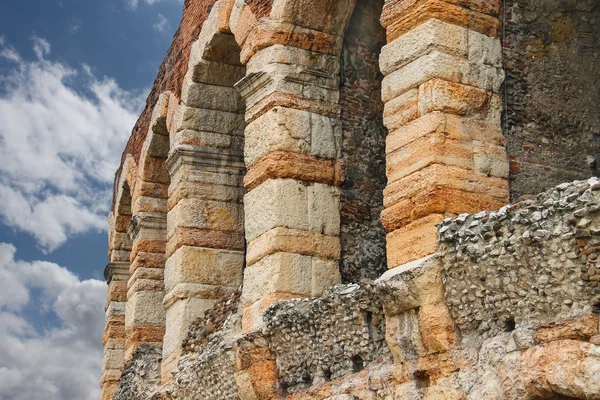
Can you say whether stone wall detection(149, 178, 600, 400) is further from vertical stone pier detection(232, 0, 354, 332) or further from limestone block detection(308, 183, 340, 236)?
limestone block detection(308, 183, 340, 236)

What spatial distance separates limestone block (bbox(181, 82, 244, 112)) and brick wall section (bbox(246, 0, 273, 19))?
5.01ft

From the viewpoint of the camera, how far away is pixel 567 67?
832 cm

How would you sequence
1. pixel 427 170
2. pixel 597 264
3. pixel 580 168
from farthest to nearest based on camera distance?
pixel 580 168 < pixel 427 170 < pixel 597 264

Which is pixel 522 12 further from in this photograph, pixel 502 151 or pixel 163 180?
pixel 163 180

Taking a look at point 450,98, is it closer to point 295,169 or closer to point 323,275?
point 295,169

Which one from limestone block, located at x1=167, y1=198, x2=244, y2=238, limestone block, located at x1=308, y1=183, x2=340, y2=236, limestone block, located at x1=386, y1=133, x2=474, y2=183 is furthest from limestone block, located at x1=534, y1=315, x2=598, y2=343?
limestone block, located at x1=167, y1=198, x2=244, y2=238

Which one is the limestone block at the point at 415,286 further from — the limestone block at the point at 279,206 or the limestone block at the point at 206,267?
the limestone block at the point at 206,267

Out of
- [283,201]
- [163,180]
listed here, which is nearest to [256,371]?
[283,201]

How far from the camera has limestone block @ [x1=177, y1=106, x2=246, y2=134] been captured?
11039 millimetres

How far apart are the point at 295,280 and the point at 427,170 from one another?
6.03ft

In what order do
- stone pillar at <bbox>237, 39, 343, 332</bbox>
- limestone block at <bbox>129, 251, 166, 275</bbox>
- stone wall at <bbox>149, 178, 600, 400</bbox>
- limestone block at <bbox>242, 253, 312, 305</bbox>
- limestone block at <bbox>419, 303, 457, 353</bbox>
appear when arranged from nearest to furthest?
stone wall at <bbox>149, 178, 600, 400</bbox>
limestone block at <bbox>419, 303, 457, 353</bbox>
limestone block at <bbox>242, 253, 312, 305</bbox>
stone pillar at <bbox>237, 39, 343, 332</bbox>
limestone block at <bbox>129, 251, 166, 275</bbox>

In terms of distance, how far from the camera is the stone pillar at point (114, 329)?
14133 millimetres

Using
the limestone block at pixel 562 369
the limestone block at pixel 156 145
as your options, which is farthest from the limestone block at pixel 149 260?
the limestone block at pixel 562 369

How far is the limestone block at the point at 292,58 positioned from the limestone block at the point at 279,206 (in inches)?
43.3
